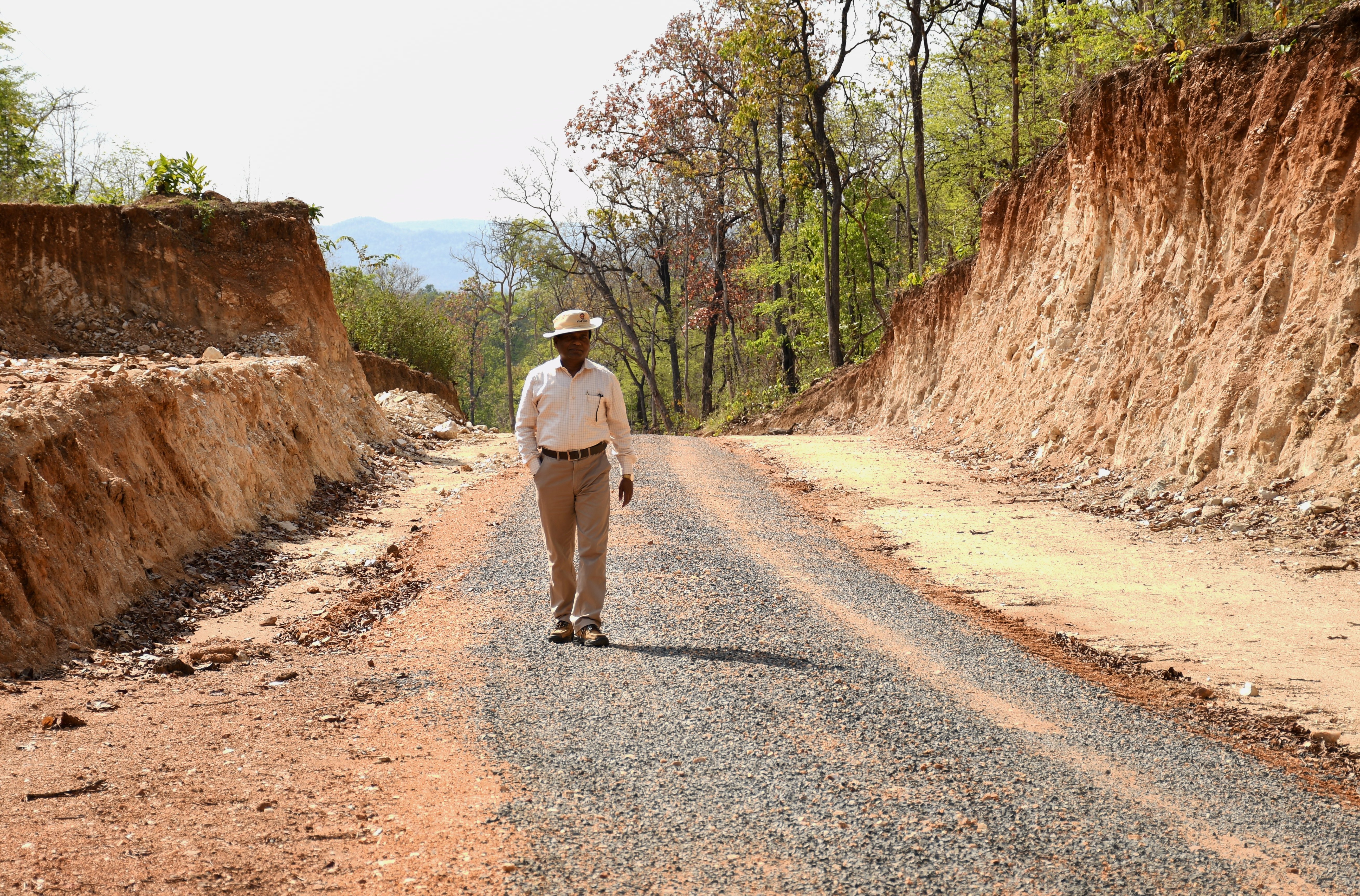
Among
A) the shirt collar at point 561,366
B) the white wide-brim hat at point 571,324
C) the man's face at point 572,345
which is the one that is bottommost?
the shirt collar at point 561,366

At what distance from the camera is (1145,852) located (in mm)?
3531

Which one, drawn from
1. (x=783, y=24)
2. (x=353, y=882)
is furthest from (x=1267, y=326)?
(x=783, y=24)

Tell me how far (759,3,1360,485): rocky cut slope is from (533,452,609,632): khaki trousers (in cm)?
768

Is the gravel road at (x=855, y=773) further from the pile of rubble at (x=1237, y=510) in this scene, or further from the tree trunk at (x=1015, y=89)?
the tree trunk at (x=1015, y=89)

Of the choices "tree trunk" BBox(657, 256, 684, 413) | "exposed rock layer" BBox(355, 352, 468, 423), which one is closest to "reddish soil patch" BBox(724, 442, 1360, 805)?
"exposed rock layer" BBox(355, 352, 468, 423)

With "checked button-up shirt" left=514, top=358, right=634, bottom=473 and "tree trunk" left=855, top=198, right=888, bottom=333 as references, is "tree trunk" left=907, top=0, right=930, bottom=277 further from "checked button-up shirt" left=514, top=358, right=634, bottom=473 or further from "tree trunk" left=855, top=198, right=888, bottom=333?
"checked button-up shirt" left=514, top=358, right=634, bottom=473

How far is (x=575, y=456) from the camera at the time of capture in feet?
20.6

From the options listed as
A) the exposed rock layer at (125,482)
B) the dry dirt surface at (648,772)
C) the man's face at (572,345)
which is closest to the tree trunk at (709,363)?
the exposed rock layer at (125,482)

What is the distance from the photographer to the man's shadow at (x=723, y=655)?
229 inches

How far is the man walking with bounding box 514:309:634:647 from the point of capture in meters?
6.24

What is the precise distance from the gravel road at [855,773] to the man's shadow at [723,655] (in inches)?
0.8

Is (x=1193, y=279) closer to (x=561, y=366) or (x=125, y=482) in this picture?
(x=561, y=366)

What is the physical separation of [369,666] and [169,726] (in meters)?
1.37

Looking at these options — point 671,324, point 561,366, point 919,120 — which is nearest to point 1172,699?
point 561,366
